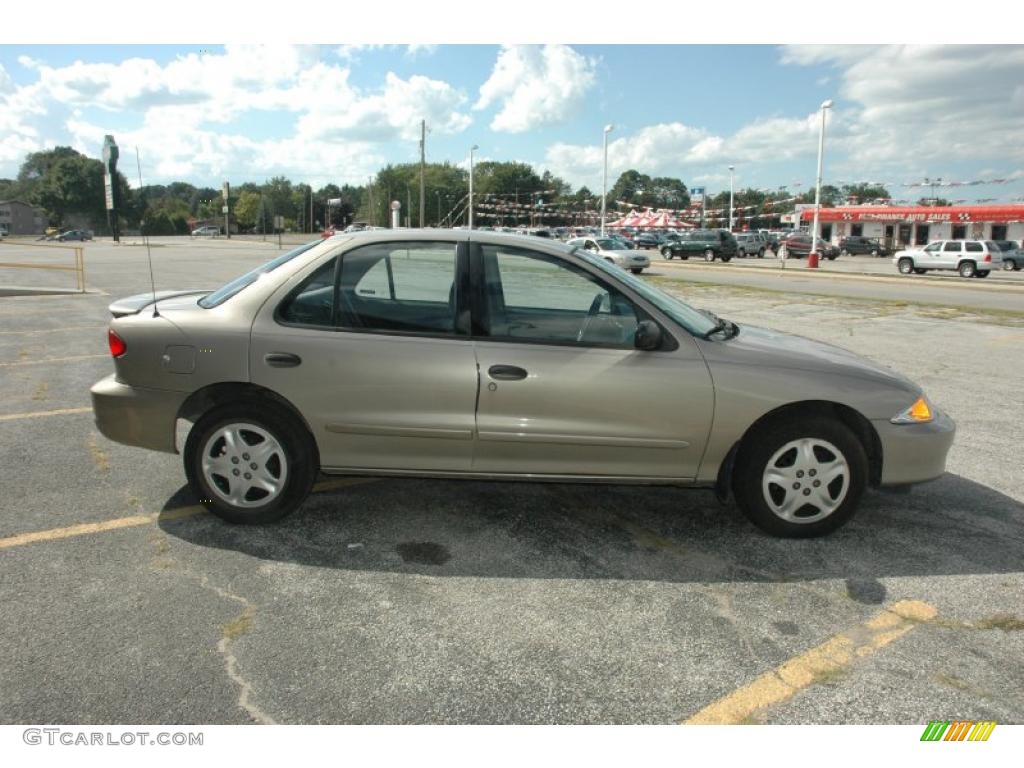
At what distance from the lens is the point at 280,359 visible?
12.8 ft

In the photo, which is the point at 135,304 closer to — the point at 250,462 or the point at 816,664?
the point at 250,462

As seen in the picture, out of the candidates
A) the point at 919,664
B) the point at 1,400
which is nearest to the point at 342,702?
the point at 919,664

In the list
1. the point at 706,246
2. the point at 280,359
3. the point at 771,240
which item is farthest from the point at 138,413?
the point at 771,240

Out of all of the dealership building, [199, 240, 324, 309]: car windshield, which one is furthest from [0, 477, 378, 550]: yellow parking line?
the dealership building

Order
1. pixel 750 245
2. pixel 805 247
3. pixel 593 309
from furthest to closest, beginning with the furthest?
pixel 750 245
pixel 805 247
pixel 593 309

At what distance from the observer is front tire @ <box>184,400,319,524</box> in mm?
3939

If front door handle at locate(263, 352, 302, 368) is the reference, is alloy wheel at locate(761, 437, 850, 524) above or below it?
below

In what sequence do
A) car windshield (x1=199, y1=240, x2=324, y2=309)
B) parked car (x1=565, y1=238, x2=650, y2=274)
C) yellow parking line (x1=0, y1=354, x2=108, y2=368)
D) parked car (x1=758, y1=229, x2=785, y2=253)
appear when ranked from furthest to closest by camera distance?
parked car (x1=758, y1=229, x2=785, y2=253), parked car (x1=565, y1=238, x2=650, y2=274), yellow parking line (x1=0, y1=354, x2=108, y2=368), car windshield (x1=199, y1=240, x2=324, y2=309)

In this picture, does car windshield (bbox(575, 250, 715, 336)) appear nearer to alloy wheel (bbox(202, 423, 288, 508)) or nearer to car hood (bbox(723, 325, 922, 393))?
car hood (bbox(723, 325, 922, 393))

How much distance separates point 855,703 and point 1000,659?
0.74m

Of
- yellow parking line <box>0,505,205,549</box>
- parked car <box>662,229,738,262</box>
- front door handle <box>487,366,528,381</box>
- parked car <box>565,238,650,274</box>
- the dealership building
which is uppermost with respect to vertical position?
the dealership building

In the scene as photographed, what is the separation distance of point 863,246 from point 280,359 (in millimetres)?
60315

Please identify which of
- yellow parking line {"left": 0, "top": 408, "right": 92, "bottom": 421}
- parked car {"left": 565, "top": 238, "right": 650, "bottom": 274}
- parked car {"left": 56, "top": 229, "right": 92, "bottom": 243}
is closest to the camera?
yellow parking line {"left": 0, "top": 408, "right": 92, "bottom": 421}

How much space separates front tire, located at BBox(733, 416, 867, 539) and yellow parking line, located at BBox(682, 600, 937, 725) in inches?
26.4
